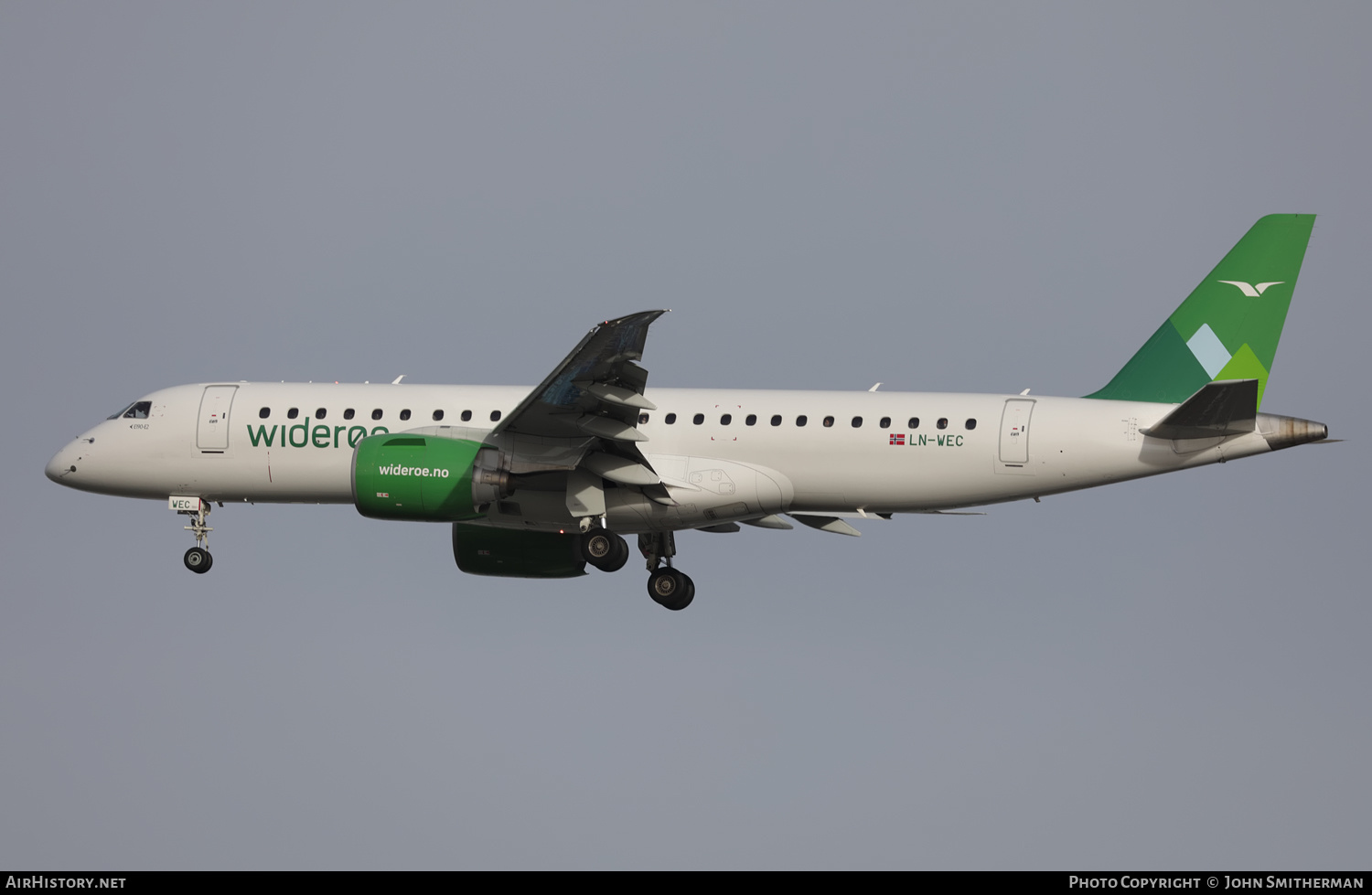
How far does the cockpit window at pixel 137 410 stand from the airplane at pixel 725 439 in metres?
1.23

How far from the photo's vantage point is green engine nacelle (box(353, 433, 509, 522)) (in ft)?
130

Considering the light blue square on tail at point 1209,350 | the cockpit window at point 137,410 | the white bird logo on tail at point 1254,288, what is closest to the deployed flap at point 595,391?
the cockpit window at point 137,410

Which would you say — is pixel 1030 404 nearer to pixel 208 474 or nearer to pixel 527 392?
pixel 527 392

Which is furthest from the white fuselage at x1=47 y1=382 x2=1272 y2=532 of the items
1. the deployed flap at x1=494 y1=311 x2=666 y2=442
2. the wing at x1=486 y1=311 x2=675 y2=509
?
the deployed flap at x1=494 y1=311 x2=666 y2=442

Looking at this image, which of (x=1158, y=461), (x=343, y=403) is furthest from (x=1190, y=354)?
(x=343, y=403)

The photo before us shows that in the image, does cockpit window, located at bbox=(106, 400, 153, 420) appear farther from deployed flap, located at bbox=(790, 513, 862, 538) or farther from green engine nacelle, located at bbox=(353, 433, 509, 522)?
deployed flap, located at bbox=(790, 513, 862, 538)

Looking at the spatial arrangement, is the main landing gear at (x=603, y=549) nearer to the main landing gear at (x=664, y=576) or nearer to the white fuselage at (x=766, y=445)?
the white fuselage at (x=766, y=445)

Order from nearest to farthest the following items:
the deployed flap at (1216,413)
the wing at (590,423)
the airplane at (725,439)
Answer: the wing at (590,423), the deployed flap at (1216,413), the airplane at (725,439)

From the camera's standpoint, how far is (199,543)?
44219 millimetres

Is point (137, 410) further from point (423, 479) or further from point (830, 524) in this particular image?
point (830, 524)

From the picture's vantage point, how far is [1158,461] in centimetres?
3916

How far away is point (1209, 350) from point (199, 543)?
25751 mm

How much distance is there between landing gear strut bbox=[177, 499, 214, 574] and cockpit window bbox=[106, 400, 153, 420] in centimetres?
272

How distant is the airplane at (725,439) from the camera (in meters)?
39.1
